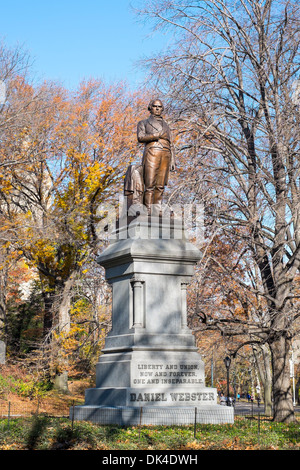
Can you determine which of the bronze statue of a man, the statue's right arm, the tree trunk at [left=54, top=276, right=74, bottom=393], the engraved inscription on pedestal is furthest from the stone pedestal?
the tree trunk at [left=54, top=276, right=74, bottom=393]

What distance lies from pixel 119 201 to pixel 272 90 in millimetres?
11619

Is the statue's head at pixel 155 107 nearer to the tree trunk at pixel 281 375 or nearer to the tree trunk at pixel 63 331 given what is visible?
the tree trunk at pixel 281 375

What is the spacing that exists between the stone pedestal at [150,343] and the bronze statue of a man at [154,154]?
27.9 inches

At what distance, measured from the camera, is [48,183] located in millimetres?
31859

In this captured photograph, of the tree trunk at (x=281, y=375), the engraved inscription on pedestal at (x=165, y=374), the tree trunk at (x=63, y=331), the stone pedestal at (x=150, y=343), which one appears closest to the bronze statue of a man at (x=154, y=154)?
the stone pedestal at (x=150, y=343)

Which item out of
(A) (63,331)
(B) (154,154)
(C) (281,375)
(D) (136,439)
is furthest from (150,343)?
(A) (63,331)

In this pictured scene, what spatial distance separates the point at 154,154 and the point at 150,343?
401 centimetres

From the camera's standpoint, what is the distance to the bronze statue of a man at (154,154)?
13164mm

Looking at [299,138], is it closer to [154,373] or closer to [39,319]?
[154,373]

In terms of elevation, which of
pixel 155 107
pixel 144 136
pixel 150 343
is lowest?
pixel 150 343

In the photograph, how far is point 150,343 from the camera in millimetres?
11742

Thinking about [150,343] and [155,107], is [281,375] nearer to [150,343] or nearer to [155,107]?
[150,343]
